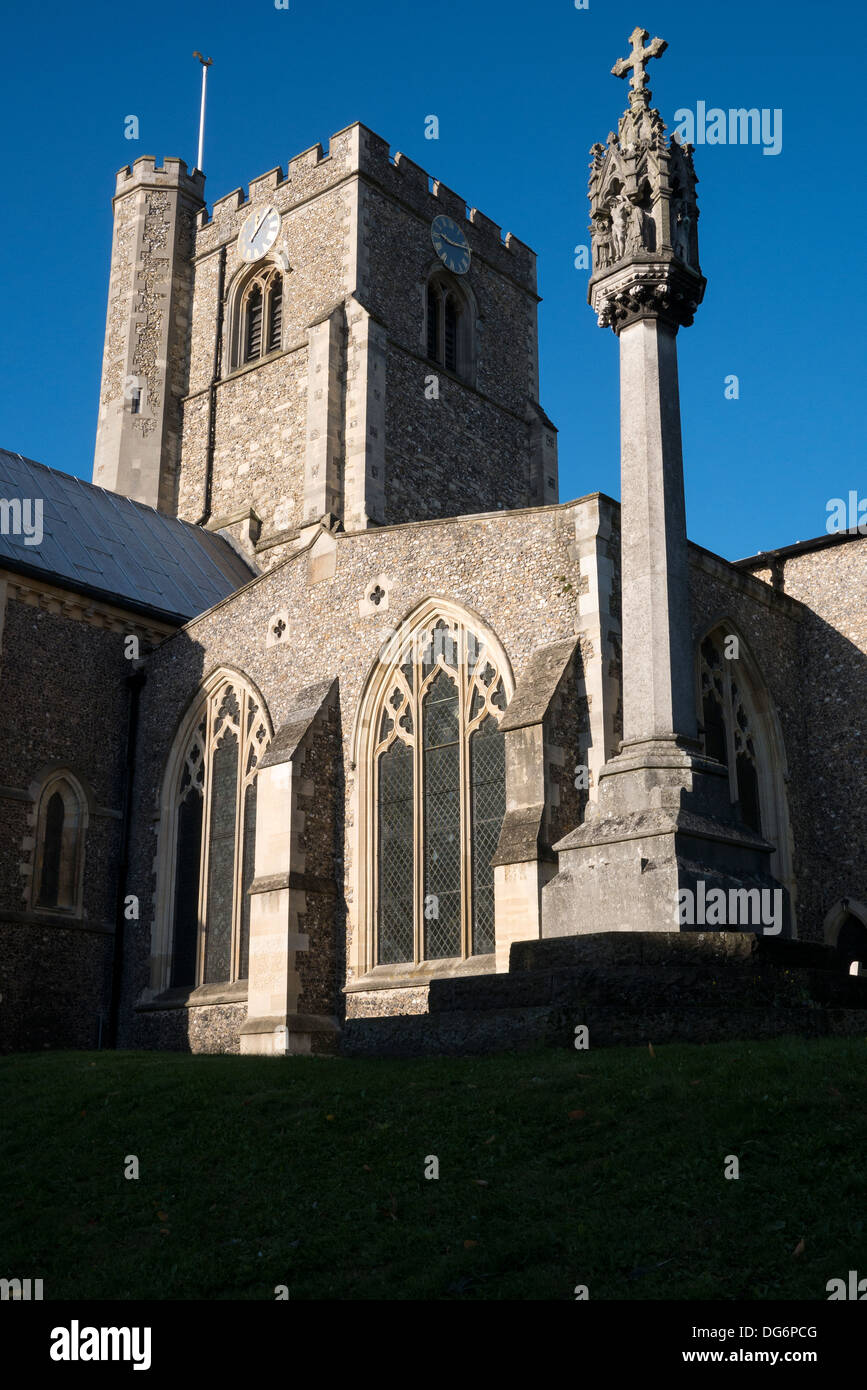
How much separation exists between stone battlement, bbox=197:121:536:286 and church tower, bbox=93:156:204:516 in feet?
2.79

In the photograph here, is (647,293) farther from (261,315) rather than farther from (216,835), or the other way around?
(261,315)

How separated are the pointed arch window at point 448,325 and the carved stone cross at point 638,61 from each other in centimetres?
1772

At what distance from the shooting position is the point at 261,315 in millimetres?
30469

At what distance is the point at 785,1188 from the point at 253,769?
13.7m

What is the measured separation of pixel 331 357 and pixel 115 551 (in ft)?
23.1

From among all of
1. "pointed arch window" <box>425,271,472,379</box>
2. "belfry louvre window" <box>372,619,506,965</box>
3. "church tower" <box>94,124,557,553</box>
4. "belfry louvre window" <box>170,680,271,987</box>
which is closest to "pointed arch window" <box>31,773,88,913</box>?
"belfry louvre window" <box>170,680,271,987</box>

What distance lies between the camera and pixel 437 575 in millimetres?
16578

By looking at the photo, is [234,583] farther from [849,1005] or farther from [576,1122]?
[576,1122]

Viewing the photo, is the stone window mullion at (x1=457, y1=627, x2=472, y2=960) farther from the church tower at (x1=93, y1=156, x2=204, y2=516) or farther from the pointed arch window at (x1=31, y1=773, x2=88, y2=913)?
the church tower at (x1=93, y1=156, x2=204, y2=516)

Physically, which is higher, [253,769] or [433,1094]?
[253,769]

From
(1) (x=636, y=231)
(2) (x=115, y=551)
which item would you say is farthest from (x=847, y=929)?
(2) (x=115, y=551)

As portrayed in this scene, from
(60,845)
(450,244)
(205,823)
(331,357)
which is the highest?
(450,244)

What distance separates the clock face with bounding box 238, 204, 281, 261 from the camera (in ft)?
101

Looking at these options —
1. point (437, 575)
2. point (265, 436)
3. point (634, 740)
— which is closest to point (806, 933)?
point (437, 575)
